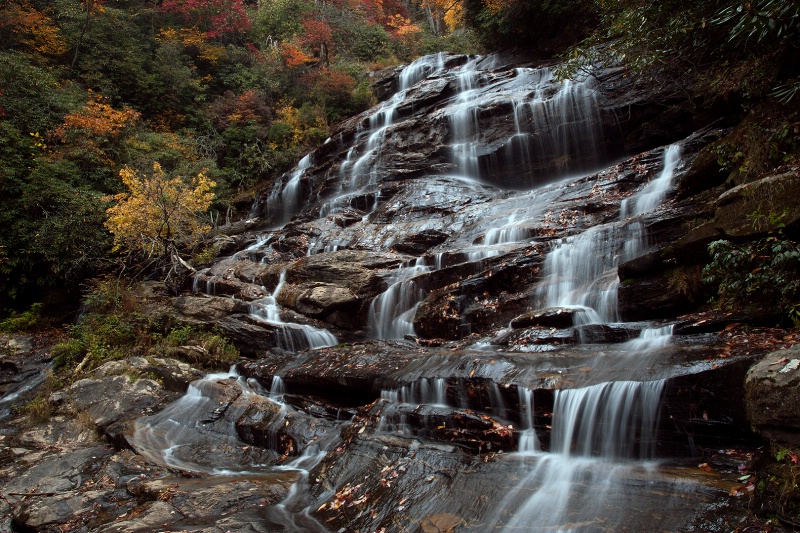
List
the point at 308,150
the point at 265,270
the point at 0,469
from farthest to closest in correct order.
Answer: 1. the point at 308,150
2. the point at 265,270
3. the point at 0,469

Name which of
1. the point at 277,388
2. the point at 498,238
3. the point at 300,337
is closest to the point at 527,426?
the point at 277,388

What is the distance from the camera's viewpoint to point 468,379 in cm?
561

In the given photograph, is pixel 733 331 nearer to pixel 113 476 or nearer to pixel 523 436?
pixel 523 436

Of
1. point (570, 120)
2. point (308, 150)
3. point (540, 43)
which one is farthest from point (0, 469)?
point (540, 43)

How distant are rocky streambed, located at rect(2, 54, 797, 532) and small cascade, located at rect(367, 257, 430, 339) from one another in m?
0.05

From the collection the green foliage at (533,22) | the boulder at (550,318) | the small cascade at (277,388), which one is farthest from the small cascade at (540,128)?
the small cascade at (277,388)

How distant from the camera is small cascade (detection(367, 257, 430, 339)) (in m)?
9.51

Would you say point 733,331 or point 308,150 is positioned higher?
point 308,150

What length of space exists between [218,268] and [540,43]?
15.8 meters

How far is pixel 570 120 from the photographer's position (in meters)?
14.1

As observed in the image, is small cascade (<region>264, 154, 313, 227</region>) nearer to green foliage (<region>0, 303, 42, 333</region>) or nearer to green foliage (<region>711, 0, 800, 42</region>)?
green foliage (<region>0, 303, 42, 333</region>)

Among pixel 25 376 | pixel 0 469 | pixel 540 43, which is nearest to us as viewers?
pixel 0 469

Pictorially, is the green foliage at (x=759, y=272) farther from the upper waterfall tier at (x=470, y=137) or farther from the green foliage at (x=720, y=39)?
the upper waterfall tier at (x=470, y=137)

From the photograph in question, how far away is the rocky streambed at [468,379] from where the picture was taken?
13.5 feet
